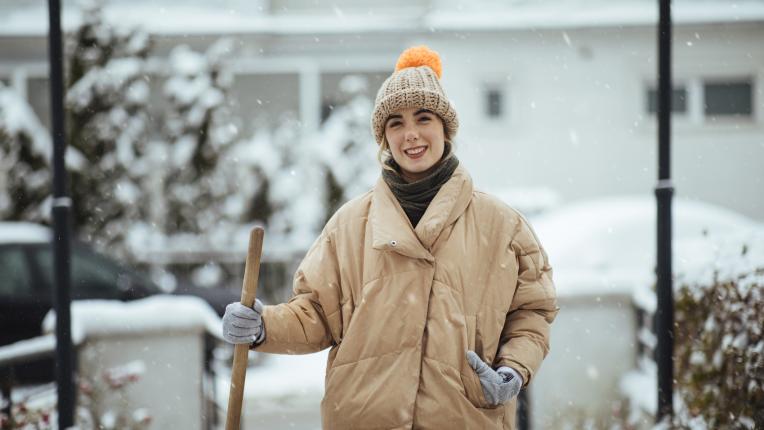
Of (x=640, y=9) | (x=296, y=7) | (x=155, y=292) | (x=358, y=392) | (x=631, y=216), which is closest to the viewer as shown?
(x=358, y=392)

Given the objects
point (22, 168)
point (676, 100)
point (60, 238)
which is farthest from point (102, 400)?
point (676, 100)

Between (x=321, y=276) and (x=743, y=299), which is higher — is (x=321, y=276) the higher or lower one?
the higher one

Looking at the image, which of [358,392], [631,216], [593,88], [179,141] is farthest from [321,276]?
[593,88]

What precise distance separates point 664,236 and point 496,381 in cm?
167

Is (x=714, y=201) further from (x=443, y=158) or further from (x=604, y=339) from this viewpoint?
(x=443, y=158)

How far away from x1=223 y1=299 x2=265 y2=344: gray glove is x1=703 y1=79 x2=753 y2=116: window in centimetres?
1301

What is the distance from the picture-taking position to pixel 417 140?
8.09 feet

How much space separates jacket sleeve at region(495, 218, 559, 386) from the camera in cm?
238

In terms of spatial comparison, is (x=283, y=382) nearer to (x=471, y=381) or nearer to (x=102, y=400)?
(x=102, y=400)

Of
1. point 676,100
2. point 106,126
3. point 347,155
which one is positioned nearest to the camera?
point 106,126

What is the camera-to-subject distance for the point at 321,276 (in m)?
2.46

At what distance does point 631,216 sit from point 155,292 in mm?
4926

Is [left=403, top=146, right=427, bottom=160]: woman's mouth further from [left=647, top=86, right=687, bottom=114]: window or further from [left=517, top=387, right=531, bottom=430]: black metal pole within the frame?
[left=647, top=86, right=687, bottom=114]: window

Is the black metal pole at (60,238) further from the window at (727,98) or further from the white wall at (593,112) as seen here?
the window at (727,98)
